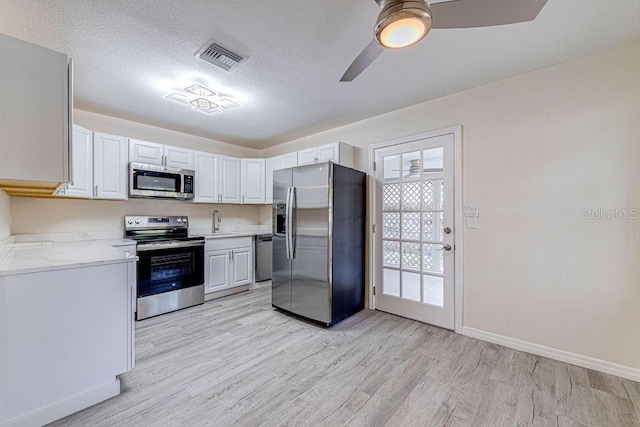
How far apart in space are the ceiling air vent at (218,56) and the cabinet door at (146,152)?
1868 mm

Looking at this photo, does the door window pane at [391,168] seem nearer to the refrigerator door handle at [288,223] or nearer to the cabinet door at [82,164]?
the refrigerator door handle at [288,223]

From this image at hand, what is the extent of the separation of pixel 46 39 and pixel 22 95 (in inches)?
35.9

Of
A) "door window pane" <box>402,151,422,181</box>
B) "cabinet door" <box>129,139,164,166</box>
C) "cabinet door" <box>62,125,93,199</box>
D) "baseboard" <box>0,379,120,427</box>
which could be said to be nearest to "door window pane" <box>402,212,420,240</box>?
"door window pane" <box>402,151,422,181</box>

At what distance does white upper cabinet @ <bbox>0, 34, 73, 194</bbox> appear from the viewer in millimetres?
1336

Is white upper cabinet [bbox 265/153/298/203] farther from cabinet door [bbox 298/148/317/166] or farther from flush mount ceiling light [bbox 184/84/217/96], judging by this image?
flush mount ceiling light [bbox 184/84/217/96]

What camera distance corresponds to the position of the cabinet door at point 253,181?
14.4ft

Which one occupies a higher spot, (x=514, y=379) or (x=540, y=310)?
(x=540, y=310)

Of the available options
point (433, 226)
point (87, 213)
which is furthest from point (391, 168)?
point (87, 213)

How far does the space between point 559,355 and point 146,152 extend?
4839 millimetres

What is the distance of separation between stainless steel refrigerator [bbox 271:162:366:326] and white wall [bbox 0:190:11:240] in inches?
97.9

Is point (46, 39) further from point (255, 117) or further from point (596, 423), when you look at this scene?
point (596, 423)

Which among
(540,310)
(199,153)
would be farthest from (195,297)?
(540,310)

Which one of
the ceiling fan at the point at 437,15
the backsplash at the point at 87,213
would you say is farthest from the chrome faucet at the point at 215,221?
the ceiling fan at the point at 437,15

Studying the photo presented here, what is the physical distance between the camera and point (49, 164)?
144 cm
